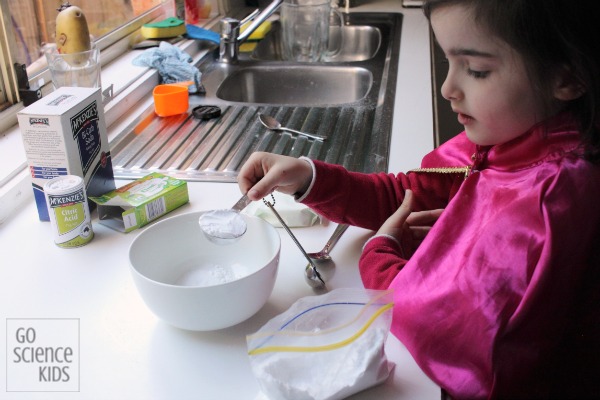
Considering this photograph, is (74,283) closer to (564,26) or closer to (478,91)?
(478,91)

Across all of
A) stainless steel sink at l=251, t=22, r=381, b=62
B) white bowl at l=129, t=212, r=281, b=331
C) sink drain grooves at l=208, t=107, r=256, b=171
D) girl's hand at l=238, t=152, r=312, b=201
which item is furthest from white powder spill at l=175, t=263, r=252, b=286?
stainless steel sink at l=251, t=22, r=381, b=62

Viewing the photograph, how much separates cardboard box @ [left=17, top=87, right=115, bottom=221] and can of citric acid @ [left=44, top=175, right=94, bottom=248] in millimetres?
33

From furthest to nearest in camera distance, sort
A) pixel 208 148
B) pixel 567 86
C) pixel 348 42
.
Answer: pixel 348 42 → pixel 208 148 → pixel 567 86

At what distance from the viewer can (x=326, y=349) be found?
633 mm

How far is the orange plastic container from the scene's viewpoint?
1414mm

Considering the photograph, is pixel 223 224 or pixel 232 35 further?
pixel 232 35

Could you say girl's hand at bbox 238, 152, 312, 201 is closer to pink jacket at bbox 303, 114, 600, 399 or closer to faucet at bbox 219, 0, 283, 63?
pink jacket at bbox 303, 114, 600, 399

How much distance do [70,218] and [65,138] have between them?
0.38 feet

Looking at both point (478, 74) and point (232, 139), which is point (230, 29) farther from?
point (478, 74)

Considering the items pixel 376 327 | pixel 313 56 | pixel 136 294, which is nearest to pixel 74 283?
pixel 136 294

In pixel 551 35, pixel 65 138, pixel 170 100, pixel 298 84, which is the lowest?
pixel 298 84

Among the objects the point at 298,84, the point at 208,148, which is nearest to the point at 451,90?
the point at 208,148

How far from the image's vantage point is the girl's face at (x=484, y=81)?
28.5 inches

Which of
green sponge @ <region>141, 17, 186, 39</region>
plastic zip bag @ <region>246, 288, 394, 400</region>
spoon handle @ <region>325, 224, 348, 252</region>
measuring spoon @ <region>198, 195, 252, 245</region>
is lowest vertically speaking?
spoon handle @ <region>325, 224, 348, 252</region>
